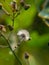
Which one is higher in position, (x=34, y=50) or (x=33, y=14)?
(x=33, y=14)

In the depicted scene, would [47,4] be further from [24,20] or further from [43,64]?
[43,64]

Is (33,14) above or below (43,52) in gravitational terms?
above

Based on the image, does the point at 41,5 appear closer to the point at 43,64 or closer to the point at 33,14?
the point at 33,14

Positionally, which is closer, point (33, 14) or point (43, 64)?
point (43, 64)

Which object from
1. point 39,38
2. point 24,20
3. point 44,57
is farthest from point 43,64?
point 24,20

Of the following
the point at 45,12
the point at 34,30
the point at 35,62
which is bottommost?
the point at 35,62

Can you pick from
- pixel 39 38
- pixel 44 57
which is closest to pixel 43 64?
pixel 44 57
